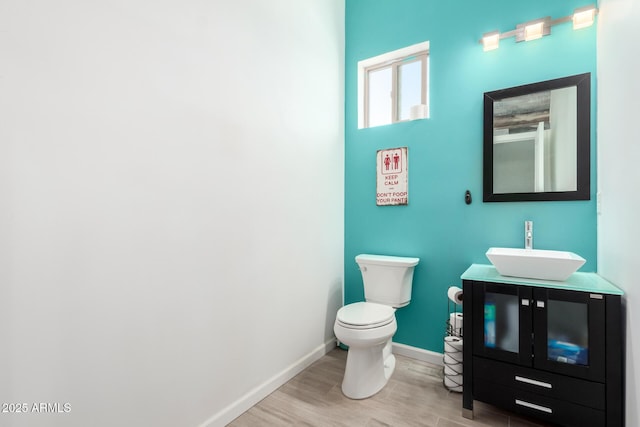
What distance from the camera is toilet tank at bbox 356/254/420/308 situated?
A: 2.20 metres

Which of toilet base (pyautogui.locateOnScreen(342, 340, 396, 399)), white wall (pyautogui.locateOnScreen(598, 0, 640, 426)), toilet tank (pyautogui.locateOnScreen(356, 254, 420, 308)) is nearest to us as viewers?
white wall (pyautogui.locateOnScreen(598, 0, 640, 426))

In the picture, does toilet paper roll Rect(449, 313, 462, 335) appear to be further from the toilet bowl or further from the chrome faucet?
the chrome faucet

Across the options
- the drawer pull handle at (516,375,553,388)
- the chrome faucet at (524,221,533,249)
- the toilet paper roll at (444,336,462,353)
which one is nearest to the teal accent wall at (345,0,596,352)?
the chrome faucet at (524,221,533,249)

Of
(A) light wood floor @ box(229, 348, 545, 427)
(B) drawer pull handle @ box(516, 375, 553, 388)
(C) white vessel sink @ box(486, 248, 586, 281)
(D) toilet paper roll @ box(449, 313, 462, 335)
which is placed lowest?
(A) light wood floor @ box(229, 348, 545, 427)

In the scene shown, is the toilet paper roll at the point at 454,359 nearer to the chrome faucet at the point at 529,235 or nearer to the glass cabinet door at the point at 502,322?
the glass cabinet door at the point at 502,322

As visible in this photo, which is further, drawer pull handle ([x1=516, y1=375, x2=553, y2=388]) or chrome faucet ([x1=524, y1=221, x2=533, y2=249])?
chrome faucet ([x1=524, y1=221, x2=533, y2=249])

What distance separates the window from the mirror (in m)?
0.54

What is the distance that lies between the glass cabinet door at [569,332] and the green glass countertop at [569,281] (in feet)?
0.10

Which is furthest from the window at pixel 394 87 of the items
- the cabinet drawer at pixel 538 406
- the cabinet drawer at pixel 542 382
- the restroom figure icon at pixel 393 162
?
the cabinet drawer at pixel 538 406

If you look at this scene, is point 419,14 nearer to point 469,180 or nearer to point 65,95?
point 469,180

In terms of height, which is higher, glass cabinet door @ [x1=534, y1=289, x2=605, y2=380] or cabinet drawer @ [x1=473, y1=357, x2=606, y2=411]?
glass cabinet door @ [x1=534, y1=289, x2=605, y2=380]

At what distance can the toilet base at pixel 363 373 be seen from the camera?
184 centimetres

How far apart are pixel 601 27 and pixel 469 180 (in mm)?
1049

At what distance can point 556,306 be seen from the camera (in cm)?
149
